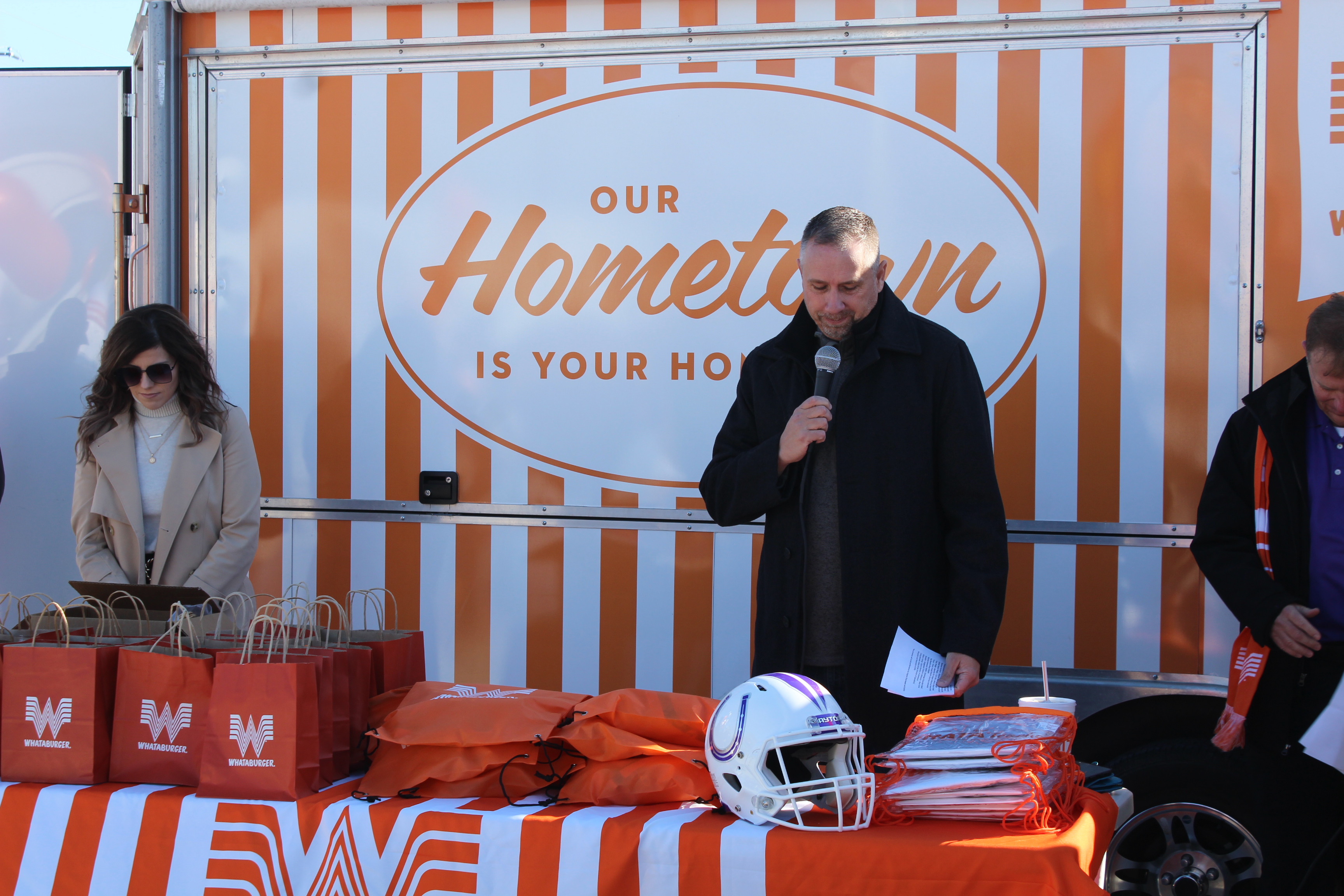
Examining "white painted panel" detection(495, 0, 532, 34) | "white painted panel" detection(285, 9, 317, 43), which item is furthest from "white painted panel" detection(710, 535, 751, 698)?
"white painted panel" detection(285, 9, 317, 43)

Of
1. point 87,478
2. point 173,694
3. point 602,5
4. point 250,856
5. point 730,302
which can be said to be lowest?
point 250,856

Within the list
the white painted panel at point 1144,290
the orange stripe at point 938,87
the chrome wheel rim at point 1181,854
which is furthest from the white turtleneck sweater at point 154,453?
the chrome wheel rim at point 1181,854

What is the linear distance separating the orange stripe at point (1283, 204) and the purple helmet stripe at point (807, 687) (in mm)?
2054

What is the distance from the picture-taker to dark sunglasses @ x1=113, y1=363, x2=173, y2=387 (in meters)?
2.87

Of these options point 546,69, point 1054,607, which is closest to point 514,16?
point 546,69

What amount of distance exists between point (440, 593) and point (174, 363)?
111 centimetres

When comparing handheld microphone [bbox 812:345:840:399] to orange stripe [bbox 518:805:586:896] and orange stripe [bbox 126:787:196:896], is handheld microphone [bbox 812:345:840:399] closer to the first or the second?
orange stripe [bbox 518:805:586:896]

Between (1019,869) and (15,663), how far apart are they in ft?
6.45

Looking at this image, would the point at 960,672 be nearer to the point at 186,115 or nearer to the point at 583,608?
the point at 583,608

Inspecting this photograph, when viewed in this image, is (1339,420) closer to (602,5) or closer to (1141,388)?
(1141,388)

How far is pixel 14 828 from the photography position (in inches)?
76.2

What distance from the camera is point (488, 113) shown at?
11.0 feet

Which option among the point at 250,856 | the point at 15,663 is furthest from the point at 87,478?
the point at 250,856

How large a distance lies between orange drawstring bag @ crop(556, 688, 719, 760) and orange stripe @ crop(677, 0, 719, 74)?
211 cm
